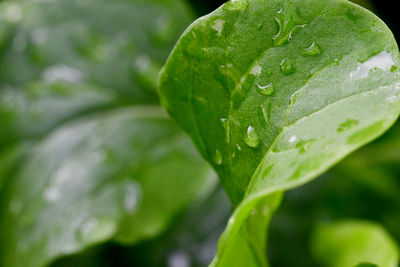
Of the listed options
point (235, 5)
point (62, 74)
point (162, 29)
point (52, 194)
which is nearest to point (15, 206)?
point (52, 194)

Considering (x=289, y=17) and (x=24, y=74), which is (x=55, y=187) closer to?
(x=24, y=74)

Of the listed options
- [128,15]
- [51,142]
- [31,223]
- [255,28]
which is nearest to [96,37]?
[128,15]

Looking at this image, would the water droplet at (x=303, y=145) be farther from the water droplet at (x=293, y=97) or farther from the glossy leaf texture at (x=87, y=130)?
the glossy leaf texture at (x=87, y=130)

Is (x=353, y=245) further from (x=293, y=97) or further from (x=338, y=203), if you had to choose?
(x=293, y=97)

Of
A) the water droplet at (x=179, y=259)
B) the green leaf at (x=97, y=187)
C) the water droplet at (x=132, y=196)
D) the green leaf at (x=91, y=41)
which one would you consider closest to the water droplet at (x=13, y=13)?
the green leaf at (x=91, y=41)

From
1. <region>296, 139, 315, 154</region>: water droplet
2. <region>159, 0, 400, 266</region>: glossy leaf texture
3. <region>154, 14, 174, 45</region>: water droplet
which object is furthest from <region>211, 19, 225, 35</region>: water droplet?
<region>154, 14, 174, 45</region>: water droplet
